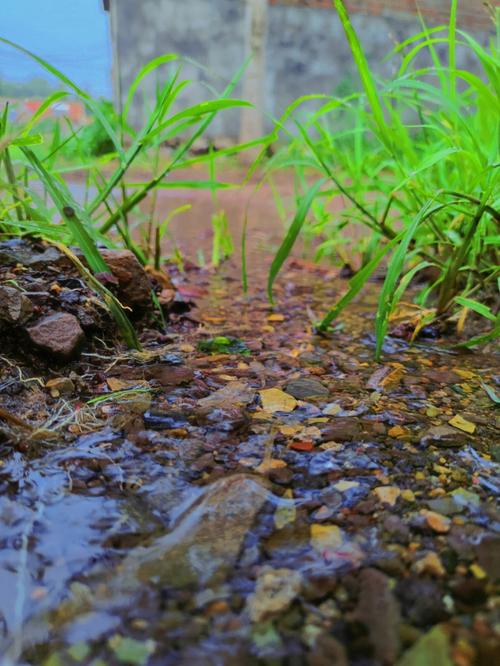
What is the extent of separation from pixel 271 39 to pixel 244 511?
5847 mm

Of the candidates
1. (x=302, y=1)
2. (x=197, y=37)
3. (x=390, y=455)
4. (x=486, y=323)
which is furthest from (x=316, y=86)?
(x=390, y=455)

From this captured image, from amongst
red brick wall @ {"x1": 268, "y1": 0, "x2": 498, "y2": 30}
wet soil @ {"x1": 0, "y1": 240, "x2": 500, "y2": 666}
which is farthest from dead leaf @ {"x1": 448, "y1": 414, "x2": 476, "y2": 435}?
red brick wall @ {"x1": 268, "y1": 0, "x2": 498, "y2": 30}

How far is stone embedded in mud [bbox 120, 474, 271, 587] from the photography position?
41 centimetres

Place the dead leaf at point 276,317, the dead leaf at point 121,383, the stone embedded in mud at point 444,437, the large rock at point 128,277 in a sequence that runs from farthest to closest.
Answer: the dead leaf at point 276,317 < the large rock at point 128,277 < the dead leaf at point 121,383 < the stone embedded in mud at point 444,437

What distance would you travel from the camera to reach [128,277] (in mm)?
920

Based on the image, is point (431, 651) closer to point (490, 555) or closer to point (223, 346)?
point (490, 555)

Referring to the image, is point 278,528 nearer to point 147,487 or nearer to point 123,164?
point 147,487

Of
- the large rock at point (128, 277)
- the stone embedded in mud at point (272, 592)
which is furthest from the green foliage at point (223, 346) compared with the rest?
the stone embedded in mud at point (272, 592)

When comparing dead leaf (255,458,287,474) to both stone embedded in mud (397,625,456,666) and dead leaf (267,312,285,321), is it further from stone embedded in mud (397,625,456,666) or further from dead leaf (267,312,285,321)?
dead leaf (267,312,285,321)

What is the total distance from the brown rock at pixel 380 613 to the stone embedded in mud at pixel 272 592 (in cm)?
5

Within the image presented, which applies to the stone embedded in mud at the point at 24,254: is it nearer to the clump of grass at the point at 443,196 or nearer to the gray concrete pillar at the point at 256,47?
the clump of grass at the point at 443,196

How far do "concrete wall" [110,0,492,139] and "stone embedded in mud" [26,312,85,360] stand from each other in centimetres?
460

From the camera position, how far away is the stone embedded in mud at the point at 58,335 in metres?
0.71

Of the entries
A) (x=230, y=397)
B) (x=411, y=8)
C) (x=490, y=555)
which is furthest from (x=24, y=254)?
(x=411, y=8)
